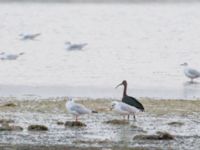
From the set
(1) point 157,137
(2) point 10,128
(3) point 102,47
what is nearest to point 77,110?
(2) point 10,128

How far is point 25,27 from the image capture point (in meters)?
49.0

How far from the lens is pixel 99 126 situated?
14297 millimetres

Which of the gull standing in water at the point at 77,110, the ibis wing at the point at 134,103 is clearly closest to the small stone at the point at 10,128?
the gull standing in water at the point at 77,110

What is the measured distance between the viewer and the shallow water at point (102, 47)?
71.9 ft

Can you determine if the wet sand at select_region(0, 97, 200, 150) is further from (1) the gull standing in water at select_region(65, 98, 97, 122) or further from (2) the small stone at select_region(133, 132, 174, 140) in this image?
(1) the gull standing in water at select_region(65, 98, 97, 122)

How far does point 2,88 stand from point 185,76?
19.9 feet

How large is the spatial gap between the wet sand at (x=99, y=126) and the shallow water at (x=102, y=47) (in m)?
2.43

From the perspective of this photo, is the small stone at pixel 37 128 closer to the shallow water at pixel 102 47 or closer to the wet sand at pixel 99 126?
the wet sand at pixel 99 126

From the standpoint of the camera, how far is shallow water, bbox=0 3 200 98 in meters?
21.9

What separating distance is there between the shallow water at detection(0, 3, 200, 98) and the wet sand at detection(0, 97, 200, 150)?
243 cm

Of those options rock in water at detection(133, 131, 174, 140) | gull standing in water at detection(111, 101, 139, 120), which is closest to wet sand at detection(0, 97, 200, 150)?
rock in water at detection(133, 131, 174, 140)

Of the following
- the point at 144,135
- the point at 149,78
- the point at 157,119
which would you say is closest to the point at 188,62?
the point at 149,78

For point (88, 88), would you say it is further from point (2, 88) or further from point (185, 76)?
point (185, 76)

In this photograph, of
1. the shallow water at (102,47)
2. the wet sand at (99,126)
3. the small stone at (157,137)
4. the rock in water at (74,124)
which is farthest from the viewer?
the shallow water at (102,47)
